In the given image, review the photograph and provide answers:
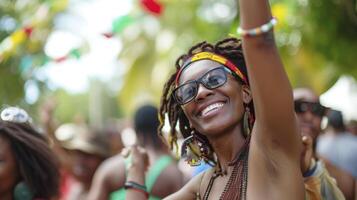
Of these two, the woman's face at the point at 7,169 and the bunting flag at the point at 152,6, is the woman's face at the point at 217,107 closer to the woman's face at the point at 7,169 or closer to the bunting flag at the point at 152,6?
the woman's face at the point at 7,169

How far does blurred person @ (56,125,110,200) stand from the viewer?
6145 millimetres

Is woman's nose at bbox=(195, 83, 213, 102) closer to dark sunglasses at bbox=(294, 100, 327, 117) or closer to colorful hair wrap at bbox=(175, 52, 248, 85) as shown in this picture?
colorful hair wrap at bbox=(175, 52, 248, 85)

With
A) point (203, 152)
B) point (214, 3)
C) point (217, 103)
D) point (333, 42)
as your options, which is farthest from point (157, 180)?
point (214, 3)

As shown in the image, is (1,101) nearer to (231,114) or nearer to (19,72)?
(19,72)

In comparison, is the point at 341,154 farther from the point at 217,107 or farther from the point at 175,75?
the point at 217,107

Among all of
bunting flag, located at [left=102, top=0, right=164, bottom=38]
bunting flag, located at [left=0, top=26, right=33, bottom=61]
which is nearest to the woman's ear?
bunting flag, located at [left=102, top=0, right=164, bottom=38]

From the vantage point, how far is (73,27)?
54.7 ft

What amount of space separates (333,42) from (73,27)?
9423mm

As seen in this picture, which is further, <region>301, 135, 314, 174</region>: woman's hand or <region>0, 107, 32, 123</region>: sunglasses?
<region>0, 107, 32, 123</region>: sunglasses

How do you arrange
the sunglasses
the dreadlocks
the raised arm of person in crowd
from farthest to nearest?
the sunglasses < the dreadlocks < the raised arm of person in crowd

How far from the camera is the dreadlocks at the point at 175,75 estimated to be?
2.92 metres

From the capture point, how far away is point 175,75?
3.10m

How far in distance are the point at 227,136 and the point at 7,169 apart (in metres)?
1.70

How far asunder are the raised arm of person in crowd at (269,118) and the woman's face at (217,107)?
238mm
